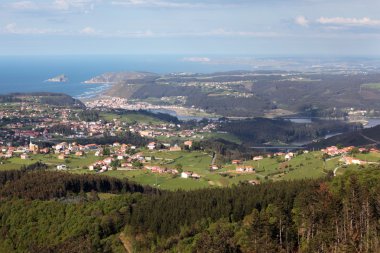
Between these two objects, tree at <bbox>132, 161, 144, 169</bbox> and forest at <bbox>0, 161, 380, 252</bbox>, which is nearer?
forest at <bbox>0, 161, 380, 252</bbox>

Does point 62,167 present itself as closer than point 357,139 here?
Yes

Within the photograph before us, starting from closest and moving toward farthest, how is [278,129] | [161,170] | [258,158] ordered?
[161,170], [258,158], [278,129]

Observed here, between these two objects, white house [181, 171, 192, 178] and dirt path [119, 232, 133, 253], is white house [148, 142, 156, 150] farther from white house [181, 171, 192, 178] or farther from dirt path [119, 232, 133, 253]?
dirt path [119, 232, 133, 253]

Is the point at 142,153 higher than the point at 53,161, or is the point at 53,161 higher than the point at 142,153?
the point at 53,161

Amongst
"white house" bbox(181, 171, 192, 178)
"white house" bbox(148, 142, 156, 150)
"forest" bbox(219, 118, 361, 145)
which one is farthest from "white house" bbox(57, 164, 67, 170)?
"forest" bbox(219, 118, 361, 145)

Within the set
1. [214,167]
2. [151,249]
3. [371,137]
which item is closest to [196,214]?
[151,249]

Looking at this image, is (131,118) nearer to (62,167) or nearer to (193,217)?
(62,167)

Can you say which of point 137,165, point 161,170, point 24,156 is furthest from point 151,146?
point 161,170
